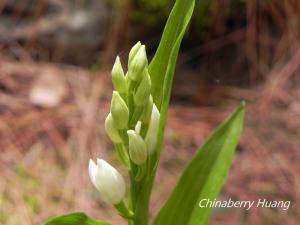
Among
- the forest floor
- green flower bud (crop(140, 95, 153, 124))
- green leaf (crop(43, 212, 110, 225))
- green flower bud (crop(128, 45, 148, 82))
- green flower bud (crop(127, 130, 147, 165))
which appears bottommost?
the forest floor

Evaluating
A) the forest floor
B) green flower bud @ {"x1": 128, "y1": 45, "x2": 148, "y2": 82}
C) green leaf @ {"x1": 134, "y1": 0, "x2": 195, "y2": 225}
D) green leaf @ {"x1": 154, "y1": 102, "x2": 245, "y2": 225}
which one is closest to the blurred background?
the forest floor

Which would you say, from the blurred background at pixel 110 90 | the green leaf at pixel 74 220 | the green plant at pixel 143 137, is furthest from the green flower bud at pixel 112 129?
the blurred background at pixel 110 90

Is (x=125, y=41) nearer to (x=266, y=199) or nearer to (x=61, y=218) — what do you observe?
(x=266, y=199)

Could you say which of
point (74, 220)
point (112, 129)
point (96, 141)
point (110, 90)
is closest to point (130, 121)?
point (112, 129)

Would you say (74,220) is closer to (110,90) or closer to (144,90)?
(144,90)

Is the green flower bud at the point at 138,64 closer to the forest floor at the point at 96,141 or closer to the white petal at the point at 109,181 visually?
the white petal at the point at 109,181

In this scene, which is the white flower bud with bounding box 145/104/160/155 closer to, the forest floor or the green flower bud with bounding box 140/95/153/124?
the green flower bud with bounding box 140/95/153/124

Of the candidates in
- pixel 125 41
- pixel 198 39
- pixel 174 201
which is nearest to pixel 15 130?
pixel 125 41
